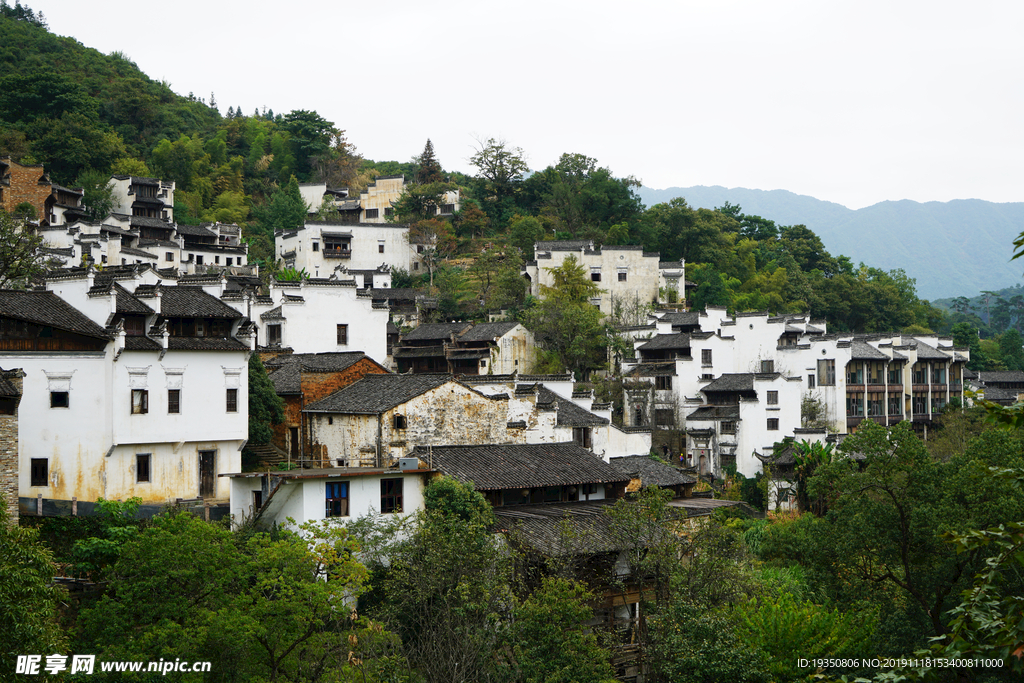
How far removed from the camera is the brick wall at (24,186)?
52.8 metres

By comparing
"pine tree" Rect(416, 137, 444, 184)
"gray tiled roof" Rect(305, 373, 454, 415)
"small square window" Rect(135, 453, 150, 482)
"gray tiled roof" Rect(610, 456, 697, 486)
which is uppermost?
"pine tree" Rect(416, 137, 444, 184)

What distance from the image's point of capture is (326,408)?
95.1 ft

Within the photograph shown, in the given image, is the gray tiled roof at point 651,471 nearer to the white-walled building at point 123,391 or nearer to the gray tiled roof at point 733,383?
the gray tiled roof at point 733,383

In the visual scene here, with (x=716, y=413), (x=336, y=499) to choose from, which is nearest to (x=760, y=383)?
(x=716, y=413)

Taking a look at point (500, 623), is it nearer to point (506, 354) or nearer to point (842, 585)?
point (842, 585)

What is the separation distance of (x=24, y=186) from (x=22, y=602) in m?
47.5

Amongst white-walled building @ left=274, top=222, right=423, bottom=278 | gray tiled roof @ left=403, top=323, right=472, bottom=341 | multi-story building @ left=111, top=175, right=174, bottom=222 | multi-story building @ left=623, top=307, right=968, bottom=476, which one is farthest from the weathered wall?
multi-story building @ left=111, top=175, right=174, bottom=222

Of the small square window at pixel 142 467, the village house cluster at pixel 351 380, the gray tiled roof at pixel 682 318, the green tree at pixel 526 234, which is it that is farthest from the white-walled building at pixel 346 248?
the small square window at pixel 142 467

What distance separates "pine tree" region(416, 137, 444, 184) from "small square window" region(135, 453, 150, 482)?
5491 cm

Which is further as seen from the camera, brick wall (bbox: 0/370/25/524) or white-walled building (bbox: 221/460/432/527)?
white-walled building (bbox: 221/460/432/527)

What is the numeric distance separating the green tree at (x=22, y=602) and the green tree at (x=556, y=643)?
341 inches

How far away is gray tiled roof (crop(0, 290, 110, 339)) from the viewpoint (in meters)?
23.6

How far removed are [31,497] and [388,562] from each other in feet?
30.6

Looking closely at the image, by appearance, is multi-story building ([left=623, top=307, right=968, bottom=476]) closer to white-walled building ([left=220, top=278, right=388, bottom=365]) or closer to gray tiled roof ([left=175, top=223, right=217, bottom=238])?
white-walled building ([left=220, top=278, right=388, bottom=365])
